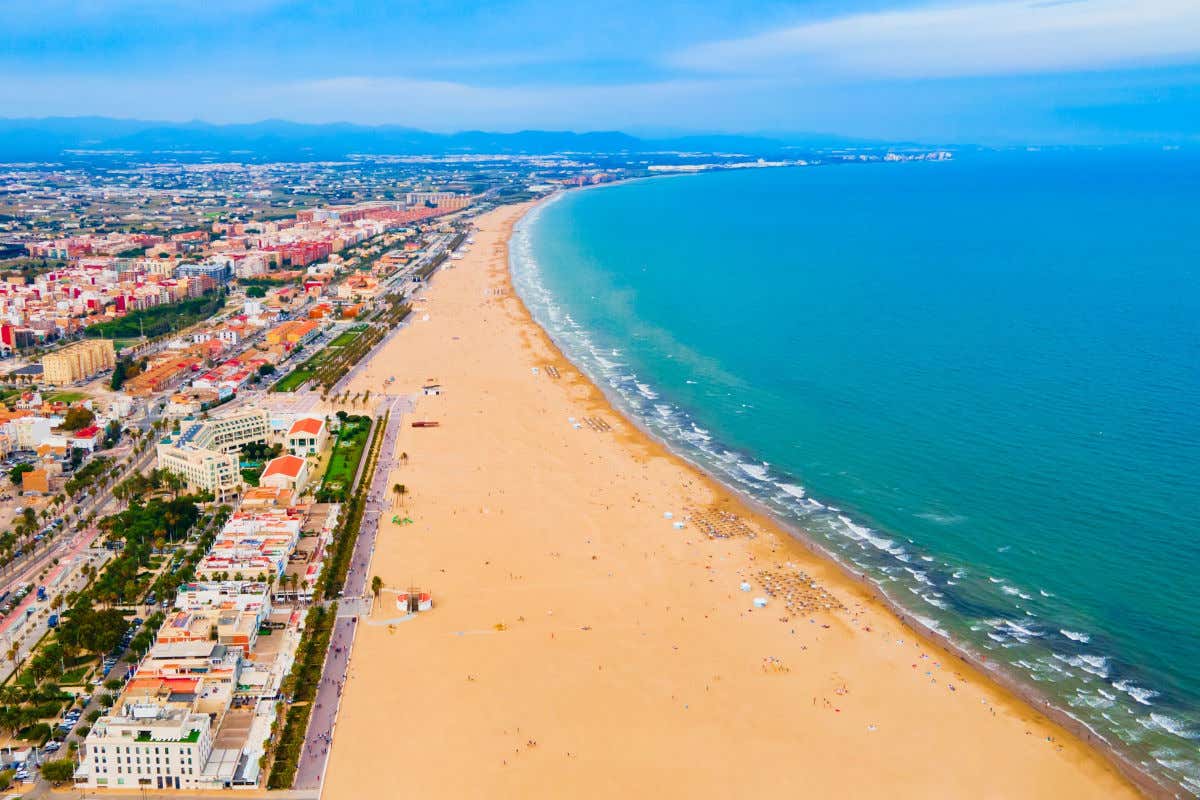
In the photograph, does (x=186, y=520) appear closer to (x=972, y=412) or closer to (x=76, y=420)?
(x=76, y=420)

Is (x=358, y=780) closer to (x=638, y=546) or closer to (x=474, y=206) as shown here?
(x=638, y=546)

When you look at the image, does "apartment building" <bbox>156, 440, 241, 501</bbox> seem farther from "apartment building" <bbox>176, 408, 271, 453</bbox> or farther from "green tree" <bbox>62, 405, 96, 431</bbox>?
"green tree" <bbox>62, 405, 96, 431</bbox>

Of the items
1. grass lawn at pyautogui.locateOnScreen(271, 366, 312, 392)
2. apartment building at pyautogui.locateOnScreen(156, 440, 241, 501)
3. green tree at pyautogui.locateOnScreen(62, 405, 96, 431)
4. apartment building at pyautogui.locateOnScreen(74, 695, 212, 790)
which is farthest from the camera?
grass lawn at pyautogui.locateOnScreen(271, 366, 312, 392)

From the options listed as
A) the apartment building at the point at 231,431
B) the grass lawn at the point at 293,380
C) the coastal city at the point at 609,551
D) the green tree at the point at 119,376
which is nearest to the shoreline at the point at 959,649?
the coastal city at the point at 609,551

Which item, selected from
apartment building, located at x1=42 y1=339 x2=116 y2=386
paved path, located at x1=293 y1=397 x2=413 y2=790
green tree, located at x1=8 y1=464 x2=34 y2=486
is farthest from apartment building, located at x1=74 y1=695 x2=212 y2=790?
apartment building, located at x1=42 y1=339 x2=116 y2=386

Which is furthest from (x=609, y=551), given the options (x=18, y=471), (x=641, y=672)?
(x=18, y=471)

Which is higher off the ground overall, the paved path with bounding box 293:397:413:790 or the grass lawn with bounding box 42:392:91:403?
the paved path with bounding box 293:397:413:790
